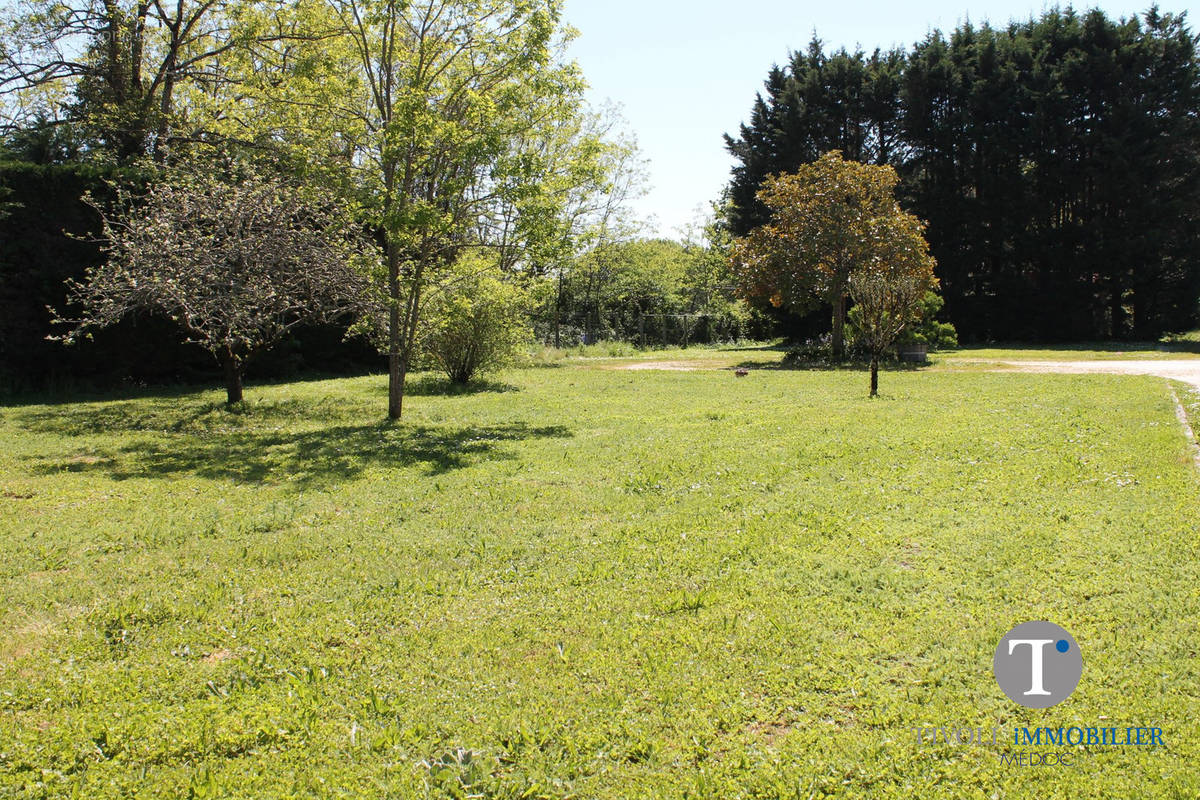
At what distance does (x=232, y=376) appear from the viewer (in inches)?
458

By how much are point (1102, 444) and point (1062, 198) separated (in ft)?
79.8

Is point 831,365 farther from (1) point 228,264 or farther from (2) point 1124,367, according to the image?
(1) point 228,264

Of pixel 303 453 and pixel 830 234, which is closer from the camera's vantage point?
pixel 303 453

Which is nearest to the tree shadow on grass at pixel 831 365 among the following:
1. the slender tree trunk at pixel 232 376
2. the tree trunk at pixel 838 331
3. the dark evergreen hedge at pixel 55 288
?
the tree trunk at pixel 838 331

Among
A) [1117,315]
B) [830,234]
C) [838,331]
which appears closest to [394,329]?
[830,234]

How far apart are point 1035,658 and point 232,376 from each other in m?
11.3

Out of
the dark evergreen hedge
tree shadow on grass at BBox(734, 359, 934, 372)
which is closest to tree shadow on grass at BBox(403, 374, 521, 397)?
the dark evergreen hedge

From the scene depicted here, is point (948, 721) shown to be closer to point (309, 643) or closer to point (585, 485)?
point (309, 643)

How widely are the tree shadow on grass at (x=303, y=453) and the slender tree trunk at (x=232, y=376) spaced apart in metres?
2.20

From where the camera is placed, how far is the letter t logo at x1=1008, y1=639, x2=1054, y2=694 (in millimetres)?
2980

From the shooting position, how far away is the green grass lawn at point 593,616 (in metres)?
2.58

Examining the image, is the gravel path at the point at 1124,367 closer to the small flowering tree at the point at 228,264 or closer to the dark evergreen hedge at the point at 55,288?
the small flowering tree at the point at 228,264

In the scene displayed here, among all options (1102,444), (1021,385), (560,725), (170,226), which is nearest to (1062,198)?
(1021,385)

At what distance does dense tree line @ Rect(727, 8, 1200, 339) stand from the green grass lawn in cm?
2207
